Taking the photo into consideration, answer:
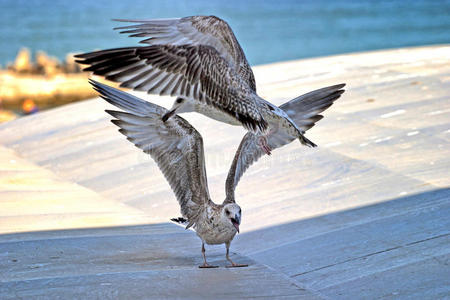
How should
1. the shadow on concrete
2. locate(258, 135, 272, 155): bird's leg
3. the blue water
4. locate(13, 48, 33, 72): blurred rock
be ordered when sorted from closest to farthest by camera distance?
the shadow on concrete < locate(258, 135, 272, 155): bird's leg < locate(13, 48, 33, 72): blurred rock < the blue water

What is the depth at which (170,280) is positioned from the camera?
11.3 ft

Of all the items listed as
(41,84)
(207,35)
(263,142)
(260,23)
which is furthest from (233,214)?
(260,23)

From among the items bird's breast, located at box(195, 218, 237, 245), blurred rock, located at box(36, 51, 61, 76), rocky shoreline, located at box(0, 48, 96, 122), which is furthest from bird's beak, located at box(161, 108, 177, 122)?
blurred rock, located at box(36, 51, 61, 76)

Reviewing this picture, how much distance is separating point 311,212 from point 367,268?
2.92 feet

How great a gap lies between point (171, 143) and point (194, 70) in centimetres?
64

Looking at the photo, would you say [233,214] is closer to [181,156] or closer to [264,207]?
[181,156]

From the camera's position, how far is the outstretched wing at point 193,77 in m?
3.36

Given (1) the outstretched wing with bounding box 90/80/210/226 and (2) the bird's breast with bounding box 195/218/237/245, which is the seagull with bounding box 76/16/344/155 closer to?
(1) the outstretched wing with bounding box 90/80/210/226

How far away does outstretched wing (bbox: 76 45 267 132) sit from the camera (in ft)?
11.0

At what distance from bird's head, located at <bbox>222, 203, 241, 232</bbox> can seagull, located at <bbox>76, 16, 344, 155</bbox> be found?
0.38 m

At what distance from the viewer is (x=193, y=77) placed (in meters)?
3.44

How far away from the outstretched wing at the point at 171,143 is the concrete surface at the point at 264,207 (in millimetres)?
344

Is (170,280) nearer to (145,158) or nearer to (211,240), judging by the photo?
(211,240)

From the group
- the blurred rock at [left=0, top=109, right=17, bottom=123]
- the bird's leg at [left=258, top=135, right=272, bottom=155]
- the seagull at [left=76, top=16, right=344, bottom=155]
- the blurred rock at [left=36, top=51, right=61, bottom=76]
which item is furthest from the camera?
the blurred rock at [left=36, top=51, right=61, bottom=76]
